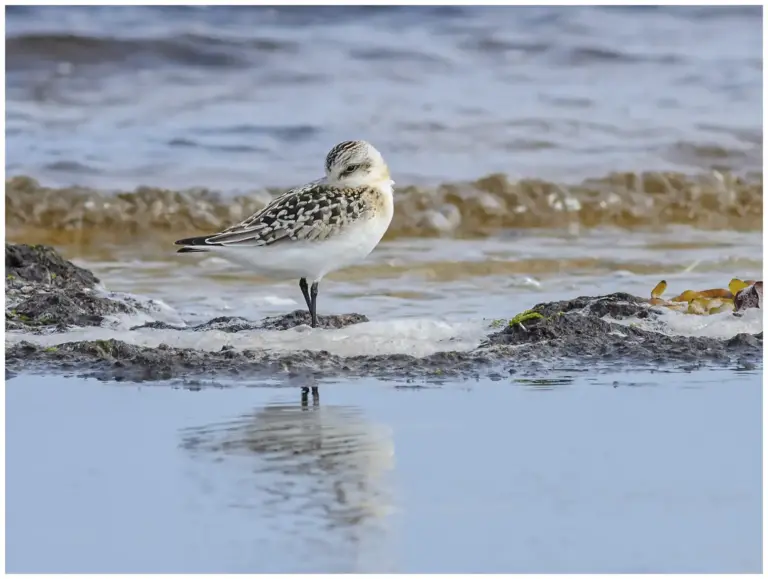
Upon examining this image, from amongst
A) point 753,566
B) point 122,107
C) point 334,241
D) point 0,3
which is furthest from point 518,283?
point 122,107

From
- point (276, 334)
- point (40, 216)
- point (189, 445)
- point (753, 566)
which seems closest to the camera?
point (753, 566)

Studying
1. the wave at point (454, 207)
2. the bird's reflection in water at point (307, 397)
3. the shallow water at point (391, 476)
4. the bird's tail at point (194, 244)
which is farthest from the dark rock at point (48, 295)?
the wave at point (454, 207)

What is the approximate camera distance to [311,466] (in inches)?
173

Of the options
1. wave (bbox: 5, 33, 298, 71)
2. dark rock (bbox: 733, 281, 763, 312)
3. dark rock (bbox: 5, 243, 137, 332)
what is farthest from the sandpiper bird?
wave (bbox: 5, 33, 298, 71)

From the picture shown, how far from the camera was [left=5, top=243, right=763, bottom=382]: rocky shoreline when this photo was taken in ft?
18.8

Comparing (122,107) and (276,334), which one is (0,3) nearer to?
(276,334)

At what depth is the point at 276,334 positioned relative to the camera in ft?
20.4

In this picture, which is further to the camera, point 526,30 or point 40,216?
point 526,30

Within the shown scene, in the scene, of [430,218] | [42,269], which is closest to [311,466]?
[42,269]

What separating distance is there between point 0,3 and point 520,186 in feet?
18.0

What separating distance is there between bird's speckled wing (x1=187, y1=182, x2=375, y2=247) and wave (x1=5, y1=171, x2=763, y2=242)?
4.08m

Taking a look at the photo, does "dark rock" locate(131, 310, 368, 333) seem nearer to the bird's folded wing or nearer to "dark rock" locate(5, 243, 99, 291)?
the bird's folded wing

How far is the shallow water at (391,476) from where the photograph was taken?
372 centimetres

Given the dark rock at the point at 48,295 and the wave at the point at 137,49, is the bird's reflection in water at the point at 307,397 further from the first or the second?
the wave at the point at 137,49
